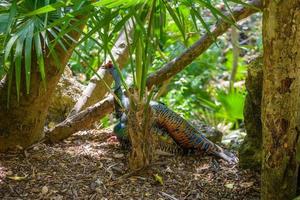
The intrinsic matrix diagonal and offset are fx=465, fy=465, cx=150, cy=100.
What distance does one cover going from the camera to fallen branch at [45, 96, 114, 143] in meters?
2.84

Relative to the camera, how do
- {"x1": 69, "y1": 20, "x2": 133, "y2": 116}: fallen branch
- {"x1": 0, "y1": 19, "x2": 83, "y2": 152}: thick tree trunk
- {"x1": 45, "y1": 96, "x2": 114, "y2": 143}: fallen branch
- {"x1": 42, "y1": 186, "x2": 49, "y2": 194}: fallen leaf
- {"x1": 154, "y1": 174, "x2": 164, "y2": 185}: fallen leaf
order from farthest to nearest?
{"x1": 69, "y1": 20, "x2": 133, "y2": 116}: fallen branch, {"x1": 45, "y1": 96, "x2": 114, "y2": 143}: fallen branch, {"x1": 0, "y1": 19, "x2": 83, "y2": 152}: thick tree trunk, {"x1": 154, "y1": 174, "x2": 164, "y2": 185}: fallen leaf, {"x1": 42, "y1": 186, "x2": 49, "y2": 194}: fallen leaf

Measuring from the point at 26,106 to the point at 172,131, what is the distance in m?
0.83

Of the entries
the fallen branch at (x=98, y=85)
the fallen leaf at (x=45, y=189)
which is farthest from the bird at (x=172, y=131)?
the fallen leaf at (x=45, y=189)

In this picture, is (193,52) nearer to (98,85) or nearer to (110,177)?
(98,85)

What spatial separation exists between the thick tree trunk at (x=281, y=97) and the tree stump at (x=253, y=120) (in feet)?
1.59

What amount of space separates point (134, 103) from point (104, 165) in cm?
44

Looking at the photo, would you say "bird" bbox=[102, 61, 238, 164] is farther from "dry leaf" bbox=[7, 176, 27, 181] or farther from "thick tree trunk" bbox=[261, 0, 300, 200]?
"thick tree trunk" bbox=[261, 0, 300, 200]

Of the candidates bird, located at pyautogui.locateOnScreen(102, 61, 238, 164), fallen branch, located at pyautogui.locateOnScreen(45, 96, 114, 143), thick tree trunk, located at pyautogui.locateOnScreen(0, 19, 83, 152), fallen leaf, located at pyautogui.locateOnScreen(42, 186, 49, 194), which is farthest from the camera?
fallen branch, located at pyautogui.locateOnScreen(45, 96, 114, 143)

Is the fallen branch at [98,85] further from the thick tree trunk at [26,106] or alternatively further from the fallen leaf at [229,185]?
the fallen leaf at [229,185]

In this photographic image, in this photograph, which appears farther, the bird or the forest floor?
the bird

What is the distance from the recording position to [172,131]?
2.68 meters

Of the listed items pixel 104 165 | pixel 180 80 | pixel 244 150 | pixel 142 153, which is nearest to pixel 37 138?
pixel 104 165

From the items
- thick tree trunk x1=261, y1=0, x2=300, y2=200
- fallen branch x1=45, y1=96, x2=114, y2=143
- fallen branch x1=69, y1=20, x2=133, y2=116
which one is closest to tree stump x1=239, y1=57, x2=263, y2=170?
thick tree trunk x1=261, y1=0, x2=300, y2=200

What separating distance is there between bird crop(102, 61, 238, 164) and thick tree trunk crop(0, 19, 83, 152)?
1.10 ft
